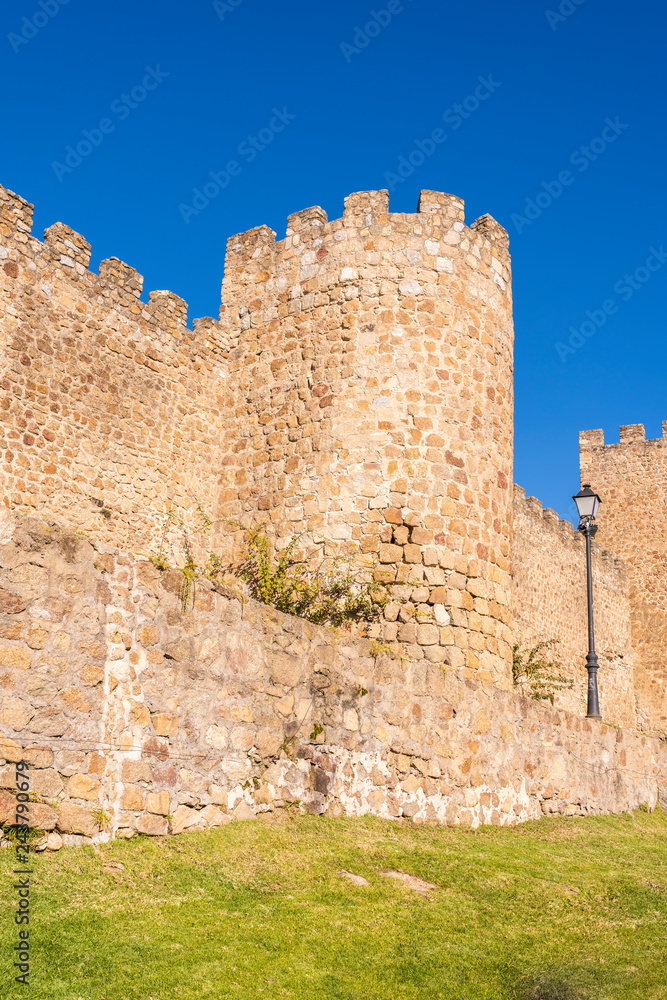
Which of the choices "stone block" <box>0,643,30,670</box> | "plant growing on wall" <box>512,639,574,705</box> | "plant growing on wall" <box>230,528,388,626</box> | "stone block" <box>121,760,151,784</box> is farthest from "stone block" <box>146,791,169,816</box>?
"plant growing on wall" <box>512,639,574,705</box>

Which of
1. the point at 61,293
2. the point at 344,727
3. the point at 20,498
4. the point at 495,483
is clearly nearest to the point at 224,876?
the point at 344,727

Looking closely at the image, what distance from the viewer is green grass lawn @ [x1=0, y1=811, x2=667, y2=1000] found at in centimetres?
436

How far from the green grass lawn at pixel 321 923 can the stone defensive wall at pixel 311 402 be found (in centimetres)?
322

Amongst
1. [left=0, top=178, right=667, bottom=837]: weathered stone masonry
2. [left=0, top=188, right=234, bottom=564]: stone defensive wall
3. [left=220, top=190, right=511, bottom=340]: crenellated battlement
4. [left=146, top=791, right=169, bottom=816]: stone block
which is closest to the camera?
[left=146, top=791, right=169, bottom=816]: stone block

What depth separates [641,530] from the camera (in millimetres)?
28250

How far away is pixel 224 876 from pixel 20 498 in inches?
213

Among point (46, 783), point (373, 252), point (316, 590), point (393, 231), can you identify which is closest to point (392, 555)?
point (316, 590)

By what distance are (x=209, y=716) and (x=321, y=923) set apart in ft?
6.16

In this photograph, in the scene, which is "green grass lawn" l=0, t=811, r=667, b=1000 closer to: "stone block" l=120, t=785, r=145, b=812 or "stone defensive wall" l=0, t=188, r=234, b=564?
"stone block" l=120, t=785, r=145, b=812

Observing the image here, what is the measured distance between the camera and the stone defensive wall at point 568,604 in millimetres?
21469

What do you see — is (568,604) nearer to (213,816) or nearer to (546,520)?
(546,520)

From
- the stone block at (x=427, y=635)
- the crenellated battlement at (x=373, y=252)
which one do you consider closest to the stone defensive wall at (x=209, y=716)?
the stone block at (x=427, y=635)

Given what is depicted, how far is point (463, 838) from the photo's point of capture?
26.3ft

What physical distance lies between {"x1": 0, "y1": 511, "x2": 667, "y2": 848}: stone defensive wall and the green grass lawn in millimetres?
314
